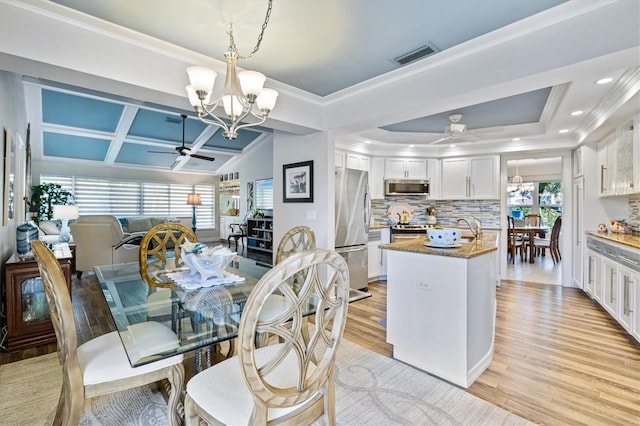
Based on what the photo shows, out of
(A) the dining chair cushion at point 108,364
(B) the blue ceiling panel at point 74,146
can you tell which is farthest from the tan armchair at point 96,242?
(A) the dining chair cushion at point 108,364

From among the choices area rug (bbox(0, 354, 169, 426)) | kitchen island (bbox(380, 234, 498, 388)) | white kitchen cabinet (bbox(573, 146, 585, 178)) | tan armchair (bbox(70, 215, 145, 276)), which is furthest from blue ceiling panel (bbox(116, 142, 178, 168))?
white kitchen cabinet (bbox(573, 146, 585, 178))

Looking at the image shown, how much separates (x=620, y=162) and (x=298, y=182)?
3684 millimetres

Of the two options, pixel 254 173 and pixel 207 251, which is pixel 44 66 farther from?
pixel 254 173

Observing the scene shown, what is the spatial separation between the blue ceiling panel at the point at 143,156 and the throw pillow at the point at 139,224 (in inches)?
63.4

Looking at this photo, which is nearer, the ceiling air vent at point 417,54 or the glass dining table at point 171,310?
the glass dining table at point 171,310

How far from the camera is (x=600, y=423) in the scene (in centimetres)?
174

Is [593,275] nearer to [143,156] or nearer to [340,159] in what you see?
[340,159]

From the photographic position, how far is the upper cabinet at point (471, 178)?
536cm

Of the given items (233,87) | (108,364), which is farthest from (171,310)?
(233,87)

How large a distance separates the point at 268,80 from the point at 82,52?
147 cm

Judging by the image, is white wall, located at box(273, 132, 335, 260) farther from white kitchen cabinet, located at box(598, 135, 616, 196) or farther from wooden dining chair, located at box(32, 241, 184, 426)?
white kitchen cabinet, located at box(598, 135, 616, 196)

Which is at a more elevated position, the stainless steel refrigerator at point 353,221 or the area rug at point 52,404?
the stainless steel refrigerator at point 353,221

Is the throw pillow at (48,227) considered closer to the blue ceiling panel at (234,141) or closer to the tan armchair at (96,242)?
the tan armchair at (96,242)

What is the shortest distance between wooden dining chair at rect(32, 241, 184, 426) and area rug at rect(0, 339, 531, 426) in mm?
474
